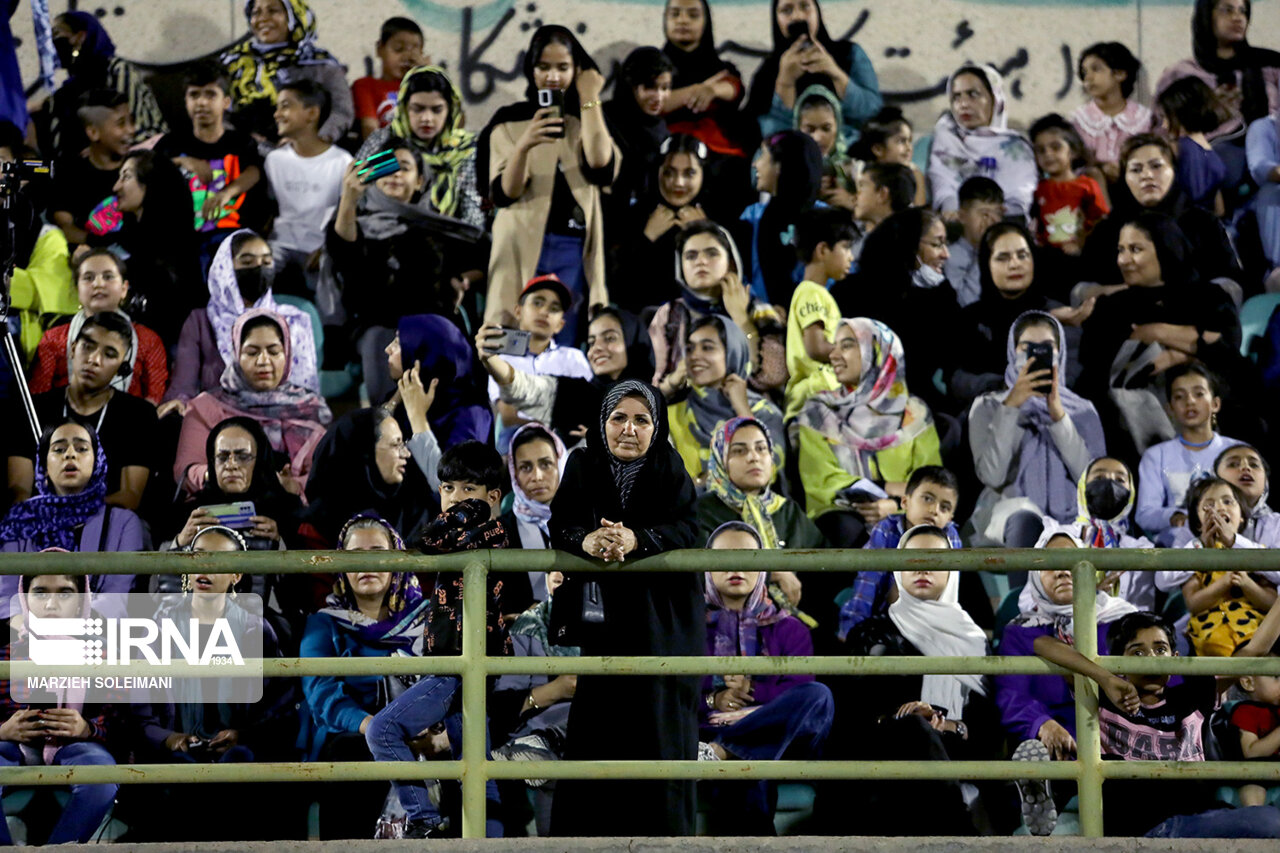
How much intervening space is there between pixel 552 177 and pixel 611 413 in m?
3.16

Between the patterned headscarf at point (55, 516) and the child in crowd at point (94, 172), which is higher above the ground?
the child in crowd at point (94, 172)

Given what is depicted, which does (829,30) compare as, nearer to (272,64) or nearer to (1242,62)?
(1242,62)

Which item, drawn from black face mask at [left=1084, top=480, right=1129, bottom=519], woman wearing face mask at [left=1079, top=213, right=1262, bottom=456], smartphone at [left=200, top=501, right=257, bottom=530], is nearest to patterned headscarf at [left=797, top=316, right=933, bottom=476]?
black face mask at [left=1084, top=480, right=1129, bottom=519]

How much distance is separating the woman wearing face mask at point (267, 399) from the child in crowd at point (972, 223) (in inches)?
114

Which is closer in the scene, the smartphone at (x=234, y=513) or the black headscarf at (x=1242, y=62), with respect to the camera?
the smartphone at (x=234, y=513)

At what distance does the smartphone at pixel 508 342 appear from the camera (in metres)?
6.76

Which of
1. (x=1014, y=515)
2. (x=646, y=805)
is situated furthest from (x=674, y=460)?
(x=1014, y=515)

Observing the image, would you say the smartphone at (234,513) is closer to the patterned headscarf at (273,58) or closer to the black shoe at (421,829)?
the black shoe at (421,829)

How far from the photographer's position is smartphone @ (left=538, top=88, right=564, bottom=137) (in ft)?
24.3

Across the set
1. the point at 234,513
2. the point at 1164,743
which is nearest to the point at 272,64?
the point at 234,513

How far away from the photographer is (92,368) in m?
6.72

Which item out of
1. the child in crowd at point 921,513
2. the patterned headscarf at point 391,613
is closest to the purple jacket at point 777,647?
the child in crowd at point 921,513

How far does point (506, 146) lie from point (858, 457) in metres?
2.12

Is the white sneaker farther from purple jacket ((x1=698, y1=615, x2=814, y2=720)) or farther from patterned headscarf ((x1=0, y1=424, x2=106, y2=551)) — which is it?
patterned headscarf ((x1=0, y1=424, x2=106, y2=551))
